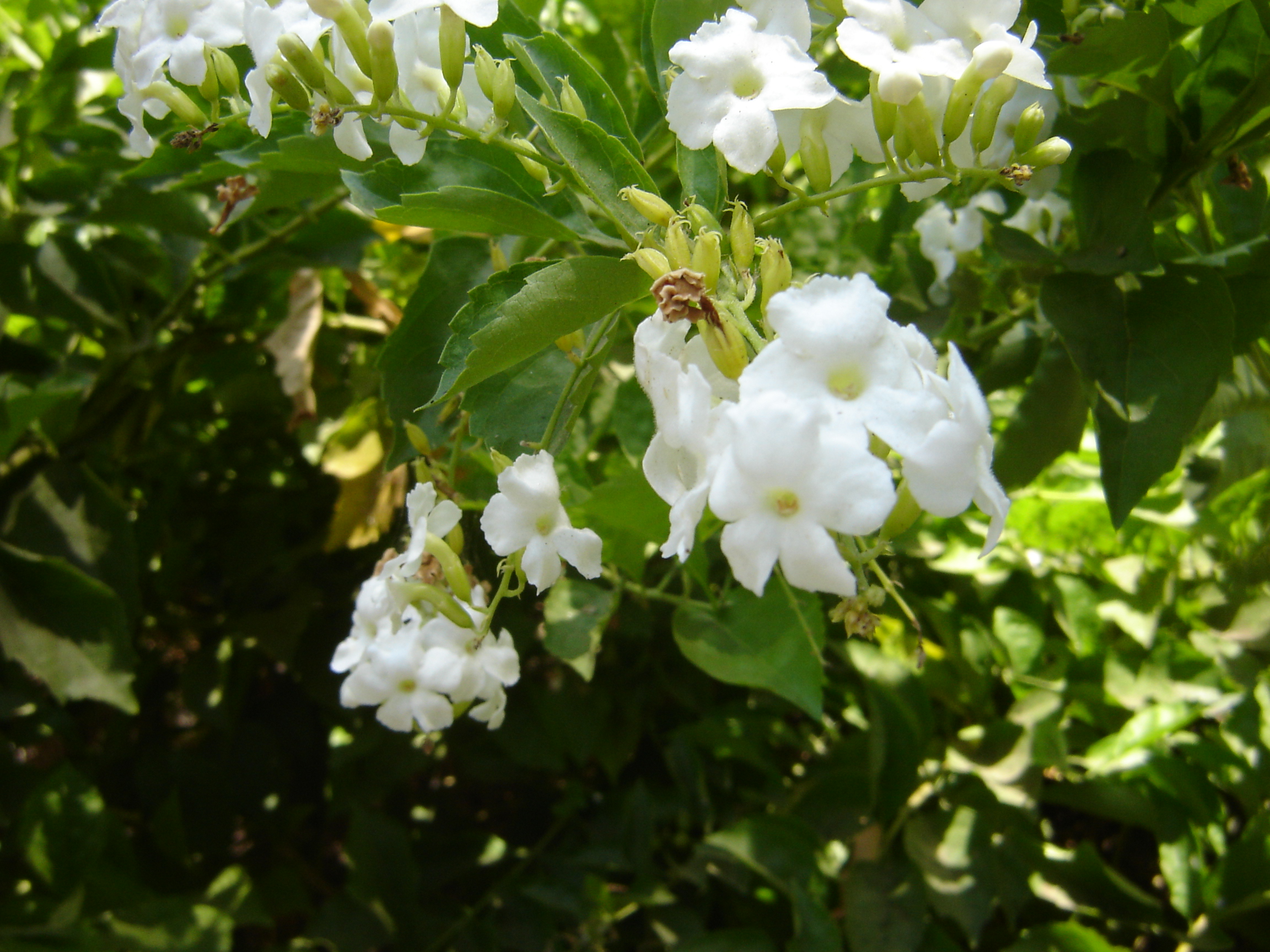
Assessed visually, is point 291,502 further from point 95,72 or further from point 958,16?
point 958,16

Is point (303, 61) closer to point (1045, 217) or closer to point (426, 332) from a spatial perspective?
point (426, 332)

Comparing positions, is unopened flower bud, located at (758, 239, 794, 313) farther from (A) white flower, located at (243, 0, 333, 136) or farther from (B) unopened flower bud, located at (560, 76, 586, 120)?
(A) white flower, located at (243, 0, 333, 136)

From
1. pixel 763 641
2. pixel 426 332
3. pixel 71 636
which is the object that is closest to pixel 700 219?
pixel 426 332

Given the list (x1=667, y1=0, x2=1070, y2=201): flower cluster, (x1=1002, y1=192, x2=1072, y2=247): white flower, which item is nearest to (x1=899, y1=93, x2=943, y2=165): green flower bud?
(x1=667, y1=0, x2=1070, y2=201): flower cluster

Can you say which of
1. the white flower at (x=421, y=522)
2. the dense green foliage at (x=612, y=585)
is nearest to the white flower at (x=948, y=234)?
the dense green foliage at (x=612, y=585)

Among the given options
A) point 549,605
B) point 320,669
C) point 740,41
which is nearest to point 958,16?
point 740,41

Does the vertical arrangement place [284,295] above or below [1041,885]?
above
